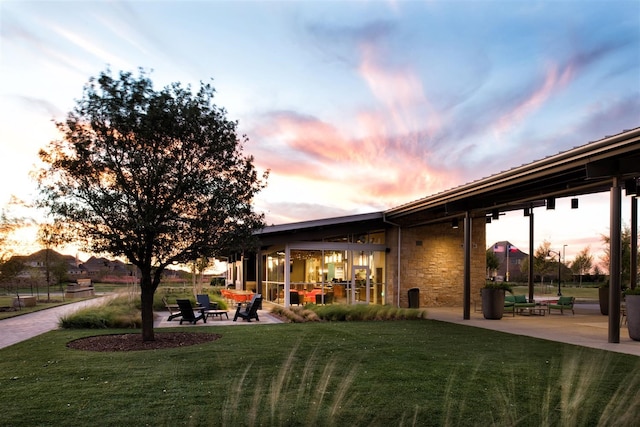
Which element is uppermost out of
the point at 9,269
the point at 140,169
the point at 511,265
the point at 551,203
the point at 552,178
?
the point at 552,178

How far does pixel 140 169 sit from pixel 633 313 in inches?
438

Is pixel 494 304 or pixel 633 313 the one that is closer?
pixel 633 313

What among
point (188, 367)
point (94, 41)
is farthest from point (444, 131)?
point (188, 367)

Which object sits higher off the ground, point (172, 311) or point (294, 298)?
point (294, 298)

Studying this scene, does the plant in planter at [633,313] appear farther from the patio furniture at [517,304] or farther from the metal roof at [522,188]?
the patio furniture at [517,304]

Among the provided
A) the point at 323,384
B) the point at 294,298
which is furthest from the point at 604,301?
the point at 323,384

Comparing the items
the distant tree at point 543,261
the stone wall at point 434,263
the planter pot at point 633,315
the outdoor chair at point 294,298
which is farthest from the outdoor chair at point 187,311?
the distant tree at point 543,261

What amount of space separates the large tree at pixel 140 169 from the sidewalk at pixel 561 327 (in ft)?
26.9

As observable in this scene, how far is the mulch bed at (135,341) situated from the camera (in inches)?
379

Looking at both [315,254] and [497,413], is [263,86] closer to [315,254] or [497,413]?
[315,254]

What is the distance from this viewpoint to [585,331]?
42.4 feet

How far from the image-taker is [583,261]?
50.0 m

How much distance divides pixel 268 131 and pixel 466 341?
9592mm

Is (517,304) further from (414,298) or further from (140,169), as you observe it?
(140,169)
